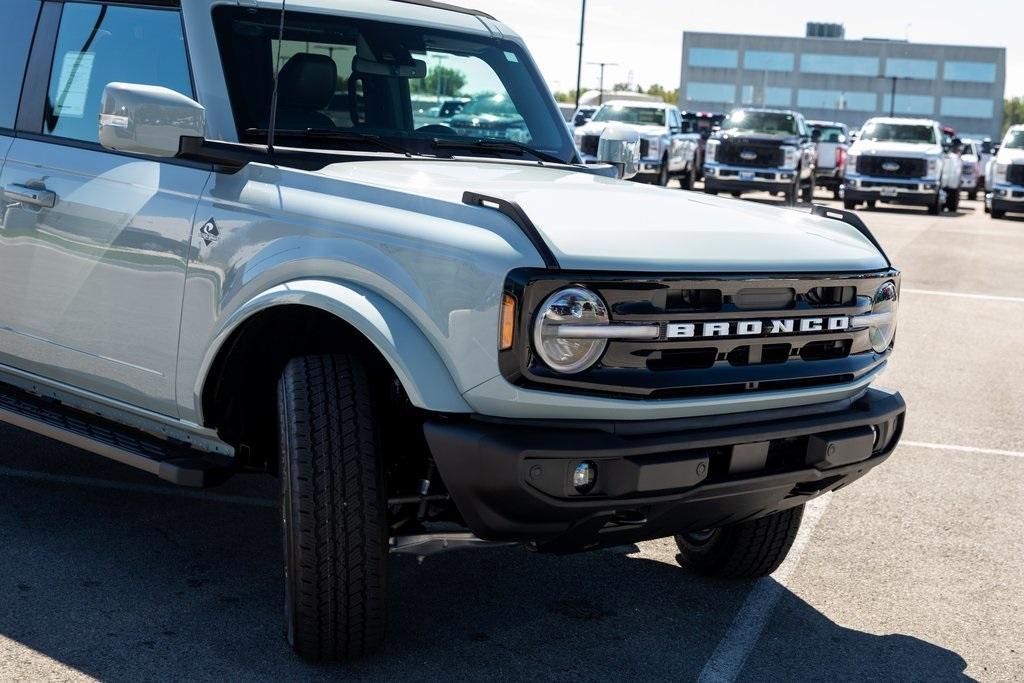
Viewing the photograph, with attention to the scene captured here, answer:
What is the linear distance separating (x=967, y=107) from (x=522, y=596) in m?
112

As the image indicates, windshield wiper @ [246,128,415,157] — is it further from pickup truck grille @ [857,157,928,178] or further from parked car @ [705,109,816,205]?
pickup truck grille @ [857,157,928,178]

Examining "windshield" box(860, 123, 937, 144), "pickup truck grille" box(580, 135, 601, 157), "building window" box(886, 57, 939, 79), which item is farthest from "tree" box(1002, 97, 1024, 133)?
"pickup truck grille" box(580, 135, 601, 157)

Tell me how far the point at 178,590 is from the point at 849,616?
7.10ft

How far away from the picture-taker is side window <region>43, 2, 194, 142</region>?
4.63 meters

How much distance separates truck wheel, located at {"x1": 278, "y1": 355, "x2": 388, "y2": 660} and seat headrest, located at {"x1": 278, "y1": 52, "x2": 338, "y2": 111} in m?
1.25

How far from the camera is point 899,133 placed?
94.5 feet

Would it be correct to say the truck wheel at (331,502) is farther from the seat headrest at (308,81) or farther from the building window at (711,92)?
the building window at (711,92)

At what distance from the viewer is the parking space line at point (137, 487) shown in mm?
5484

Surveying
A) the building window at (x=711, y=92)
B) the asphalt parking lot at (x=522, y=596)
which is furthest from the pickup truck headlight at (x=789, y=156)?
the building window at (x=711, y=92)

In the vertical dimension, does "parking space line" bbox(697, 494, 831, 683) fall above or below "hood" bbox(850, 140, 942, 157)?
below

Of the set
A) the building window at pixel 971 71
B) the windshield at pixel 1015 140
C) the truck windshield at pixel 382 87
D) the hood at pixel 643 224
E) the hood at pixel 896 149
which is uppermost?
the building window at pixel 971 71

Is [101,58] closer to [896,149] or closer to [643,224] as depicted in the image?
[643,224]

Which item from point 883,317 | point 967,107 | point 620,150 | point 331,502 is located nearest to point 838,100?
point 967,107

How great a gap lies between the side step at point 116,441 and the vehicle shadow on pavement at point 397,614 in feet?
1.39
